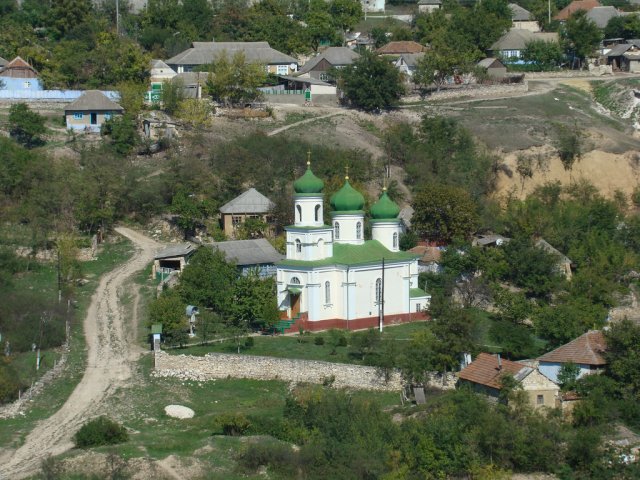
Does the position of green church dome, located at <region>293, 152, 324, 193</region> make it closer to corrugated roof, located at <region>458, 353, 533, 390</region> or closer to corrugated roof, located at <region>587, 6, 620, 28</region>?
corrugated roof, located at <region>458, 353, 533, 390</region>

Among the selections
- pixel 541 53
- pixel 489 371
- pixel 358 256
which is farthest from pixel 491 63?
pixel 489 371

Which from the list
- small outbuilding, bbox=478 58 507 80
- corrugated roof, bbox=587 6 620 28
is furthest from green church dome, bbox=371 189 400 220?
corrugated roof, bbox=587 6 620 28

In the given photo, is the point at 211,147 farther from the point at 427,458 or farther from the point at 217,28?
the point at 427,458

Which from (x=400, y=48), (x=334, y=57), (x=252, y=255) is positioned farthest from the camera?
(x=400, y=48)

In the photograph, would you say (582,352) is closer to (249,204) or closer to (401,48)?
(249,204)

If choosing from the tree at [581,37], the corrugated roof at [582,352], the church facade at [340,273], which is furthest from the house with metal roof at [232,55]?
the corrugated roof at [582,352]

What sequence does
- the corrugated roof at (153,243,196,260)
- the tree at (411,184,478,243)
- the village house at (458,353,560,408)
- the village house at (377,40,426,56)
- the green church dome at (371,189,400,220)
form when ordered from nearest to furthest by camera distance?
the village house at (458,353,560,408) → the green church dome at (371,189,400,220) → the corrugated roof at (153,243,196,260) → the tree at (411,184,478,243) → the village house at (377,40,426,56)
